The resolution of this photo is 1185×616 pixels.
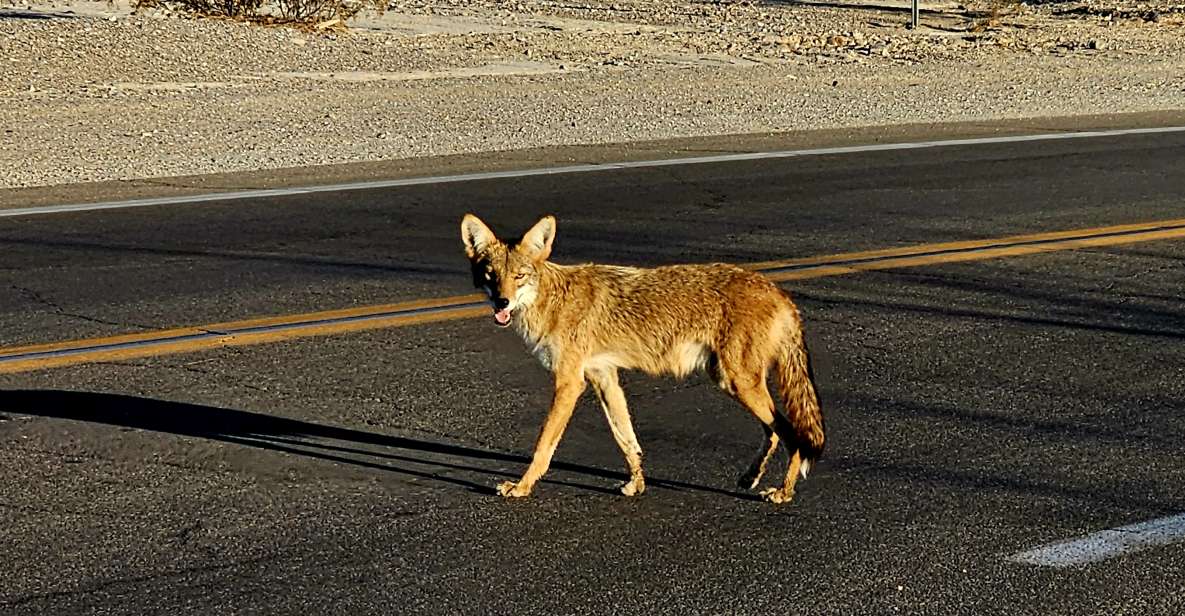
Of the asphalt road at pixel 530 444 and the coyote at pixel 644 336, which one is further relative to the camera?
the coyote at pixel 644 336

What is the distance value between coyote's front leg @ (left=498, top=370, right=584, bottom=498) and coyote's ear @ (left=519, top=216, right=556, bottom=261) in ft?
1.33

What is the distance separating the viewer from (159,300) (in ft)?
29.8

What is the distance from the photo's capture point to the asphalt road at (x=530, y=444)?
5152mm

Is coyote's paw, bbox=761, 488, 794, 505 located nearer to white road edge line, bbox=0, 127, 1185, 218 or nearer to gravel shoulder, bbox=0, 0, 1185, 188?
white road edge line, bbox=0, 127, 1185, 218

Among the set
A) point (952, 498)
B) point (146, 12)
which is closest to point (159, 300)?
point (952, 498)

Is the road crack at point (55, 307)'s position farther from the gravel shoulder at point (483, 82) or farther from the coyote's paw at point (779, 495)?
the gravel shoulder at point (483, 82)

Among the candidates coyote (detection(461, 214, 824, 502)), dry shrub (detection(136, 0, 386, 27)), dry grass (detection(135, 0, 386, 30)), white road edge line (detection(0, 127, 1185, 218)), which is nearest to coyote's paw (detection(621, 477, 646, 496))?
coyote (detection(461, 214, 824, 502))

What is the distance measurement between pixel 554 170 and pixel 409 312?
17.9ft

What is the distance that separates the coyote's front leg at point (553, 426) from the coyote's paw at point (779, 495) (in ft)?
2.39

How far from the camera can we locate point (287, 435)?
6684 mm

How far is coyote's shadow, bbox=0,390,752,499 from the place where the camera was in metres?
6.25

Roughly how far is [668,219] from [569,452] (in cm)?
539

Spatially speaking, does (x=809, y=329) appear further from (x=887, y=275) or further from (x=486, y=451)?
(x=486, y=451)

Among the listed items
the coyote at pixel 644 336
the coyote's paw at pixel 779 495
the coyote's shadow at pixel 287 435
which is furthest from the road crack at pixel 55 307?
the coyote's paw at pixel 779 495
